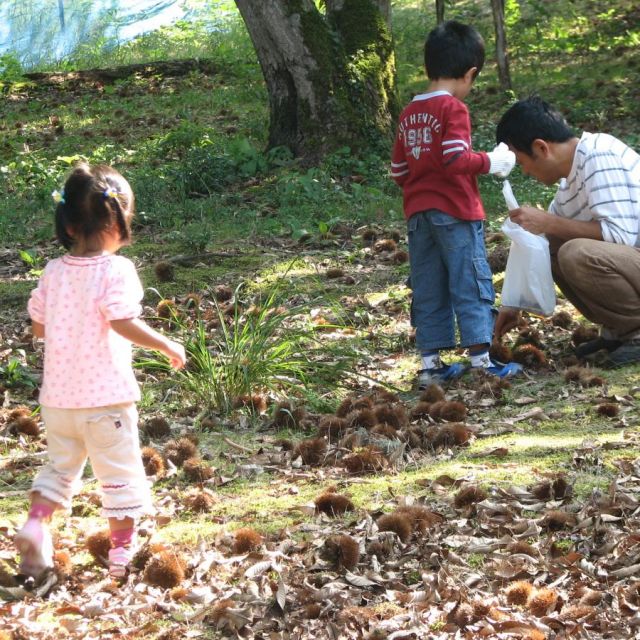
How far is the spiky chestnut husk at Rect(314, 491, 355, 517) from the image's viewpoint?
12.1 ft

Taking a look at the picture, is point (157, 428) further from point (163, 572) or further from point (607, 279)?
point (607, 279)

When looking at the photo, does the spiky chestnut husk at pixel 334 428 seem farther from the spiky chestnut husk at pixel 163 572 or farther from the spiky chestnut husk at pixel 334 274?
the spiky chestnut husk at pixel 334 274

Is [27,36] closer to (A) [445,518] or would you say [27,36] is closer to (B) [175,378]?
(B) [175,378]

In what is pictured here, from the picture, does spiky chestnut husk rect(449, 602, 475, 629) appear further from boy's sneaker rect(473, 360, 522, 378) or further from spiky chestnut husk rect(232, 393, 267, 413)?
boy's sneaker rect(473, 360, 522, 378)

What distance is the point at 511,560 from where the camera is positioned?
3.19 m

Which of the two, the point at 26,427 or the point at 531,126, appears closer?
the point at 26,427

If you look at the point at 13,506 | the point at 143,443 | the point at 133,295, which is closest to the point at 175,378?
the point at 143,443

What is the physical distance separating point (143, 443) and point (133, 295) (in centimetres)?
150

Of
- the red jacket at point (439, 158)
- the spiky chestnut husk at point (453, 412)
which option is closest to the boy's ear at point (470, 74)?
the red jacket at point (439, 158)

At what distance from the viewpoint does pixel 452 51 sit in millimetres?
5238

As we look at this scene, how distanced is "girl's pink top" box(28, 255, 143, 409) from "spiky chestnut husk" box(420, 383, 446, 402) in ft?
6.36

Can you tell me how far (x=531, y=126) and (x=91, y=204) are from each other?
2.75 metres

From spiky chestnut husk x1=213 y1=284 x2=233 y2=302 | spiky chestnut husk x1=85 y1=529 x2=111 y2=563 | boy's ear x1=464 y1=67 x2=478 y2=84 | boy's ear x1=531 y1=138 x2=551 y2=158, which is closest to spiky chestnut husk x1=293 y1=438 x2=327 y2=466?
spiky chestnut husk x1=85 y1=529 x2=111 y2=563

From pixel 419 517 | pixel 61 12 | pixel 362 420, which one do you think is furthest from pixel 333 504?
pixel 61 12
